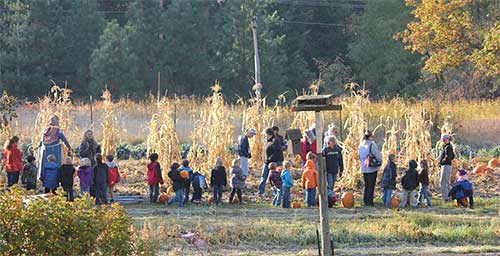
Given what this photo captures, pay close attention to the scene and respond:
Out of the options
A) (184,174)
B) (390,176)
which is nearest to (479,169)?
(390,176)

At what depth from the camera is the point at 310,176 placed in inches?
834

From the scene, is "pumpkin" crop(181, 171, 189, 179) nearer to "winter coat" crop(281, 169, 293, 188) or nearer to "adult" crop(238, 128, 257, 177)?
"winter coat" crop(281, 169, 293, 188)

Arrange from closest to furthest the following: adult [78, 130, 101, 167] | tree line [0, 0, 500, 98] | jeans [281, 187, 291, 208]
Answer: jeans [281, 187, 291, 208], adult [78, 130, 101, 167], tree line [0, 0, 500, 98]

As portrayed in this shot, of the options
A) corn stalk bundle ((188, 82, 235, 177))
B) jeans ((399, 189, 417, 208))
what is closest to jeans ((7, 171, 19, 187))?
corn stalk bundle ((188, 82, 235, 177))

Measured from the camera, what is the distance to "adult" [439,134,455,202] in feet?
72.6

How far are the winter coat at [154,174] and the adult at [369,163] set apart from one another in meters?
4.03

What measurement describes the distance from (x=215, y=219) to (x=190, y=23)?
3793 cm

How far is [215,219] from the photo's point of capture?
19297mm

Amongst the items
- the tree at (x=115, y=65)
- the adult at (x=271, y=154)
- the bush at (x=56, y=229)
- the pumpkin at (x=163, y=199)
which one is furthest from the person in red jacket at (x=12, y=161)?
the tree at (x=115, y=65)

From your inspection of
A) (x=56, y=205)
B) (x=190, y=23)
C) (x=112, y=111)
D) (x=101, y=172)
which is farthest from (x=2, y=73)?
(x=56, y=205)

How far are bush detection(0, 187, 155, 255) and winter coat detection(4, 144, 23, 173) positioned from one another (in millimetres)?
11500

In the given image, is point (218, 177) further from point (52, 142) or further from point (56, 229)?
point (56, 229)

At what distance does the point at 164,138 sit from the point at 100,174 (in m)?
3.54

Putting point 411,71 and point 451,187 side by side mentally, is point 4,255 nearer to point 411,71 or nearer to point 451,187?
point 451,187
